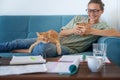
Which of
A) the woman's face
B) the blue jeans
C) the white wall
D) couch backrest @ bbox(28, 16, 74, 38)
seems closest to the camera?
the blue jeans

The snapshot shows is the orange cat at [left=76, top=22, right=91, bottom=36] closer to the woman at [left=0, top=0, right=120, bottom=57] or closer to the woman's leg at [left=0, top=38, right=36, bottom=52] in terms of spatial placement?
the woman at [left=0, top=0, right=120, bottom=57]

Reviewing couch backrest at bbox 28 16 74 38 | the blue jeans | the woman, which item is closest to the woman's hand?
the woman

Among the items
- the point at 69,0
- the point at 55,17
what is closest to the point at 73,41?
the point at 55,17

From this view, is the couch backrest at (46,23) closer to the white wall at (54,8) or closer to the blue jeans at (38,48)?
the white wall at (54,8)

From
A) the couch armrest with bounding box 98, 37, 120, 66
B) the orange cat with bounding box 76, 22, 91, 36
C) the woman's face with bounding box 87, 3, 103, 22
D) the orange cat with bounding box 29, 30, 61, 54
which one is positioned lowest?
the couch armrest with bounding box 98, 37, 120, 66

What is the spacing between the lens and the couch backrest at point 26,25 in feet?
7.88

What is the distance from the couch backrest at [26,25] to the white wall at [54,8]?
171 millimetres

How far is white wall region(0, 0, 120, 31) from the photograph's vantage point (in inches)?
101

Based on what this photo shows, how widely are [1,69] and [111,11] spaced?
1801 millimetres

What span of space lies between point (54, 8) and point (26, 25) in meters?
0.42

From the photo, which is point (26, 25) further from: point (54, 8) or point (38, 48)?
point (38, 48)

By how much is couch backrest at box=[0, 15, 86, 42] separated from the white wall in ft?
0.56

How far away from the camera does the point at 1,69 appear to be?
1.12 m

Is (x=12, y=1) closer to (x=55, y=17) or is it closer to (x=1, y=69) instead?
(x=55, y=17)
